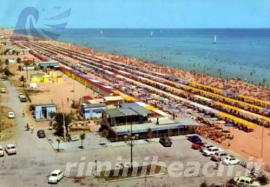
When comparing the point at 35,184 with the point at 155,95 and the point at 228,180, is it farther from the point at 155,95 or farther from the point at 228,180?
the point at 155,95

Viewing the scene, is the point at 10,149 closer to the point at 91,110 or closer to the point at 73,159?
the point at 73,159

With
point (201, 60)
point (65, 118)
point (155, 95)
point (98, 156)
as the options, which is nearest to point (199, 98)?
point (155, 95)

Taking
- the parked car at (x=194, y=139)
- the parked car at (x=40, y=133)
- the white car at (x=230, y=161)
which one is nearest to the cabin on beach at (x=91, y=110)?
the parked car at (x=40, y=133)

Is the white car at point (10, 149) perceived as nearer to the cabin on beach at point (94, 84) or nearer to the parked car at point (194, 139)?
the parked car at point (194, 139)

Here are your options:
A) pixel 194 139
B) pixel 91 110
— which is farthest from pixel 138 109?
pixel 194 139

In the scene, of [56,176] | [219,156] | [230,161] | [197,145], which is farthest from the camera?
[197,145]

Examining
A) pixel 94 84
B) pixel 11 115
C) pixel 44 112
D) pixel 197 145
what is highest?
pixel 94 84

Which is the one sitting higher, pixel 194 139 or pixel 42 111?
pixel 42 111

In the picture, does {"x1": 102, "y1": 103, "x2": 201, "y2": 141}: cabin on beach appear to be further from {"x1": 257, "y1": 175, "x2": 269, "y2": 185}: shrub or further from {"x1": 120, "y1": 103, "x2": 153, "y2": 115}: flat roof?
{"x1": 257, "y1": 175, "x2": 269, "y2": 185}: shrub
